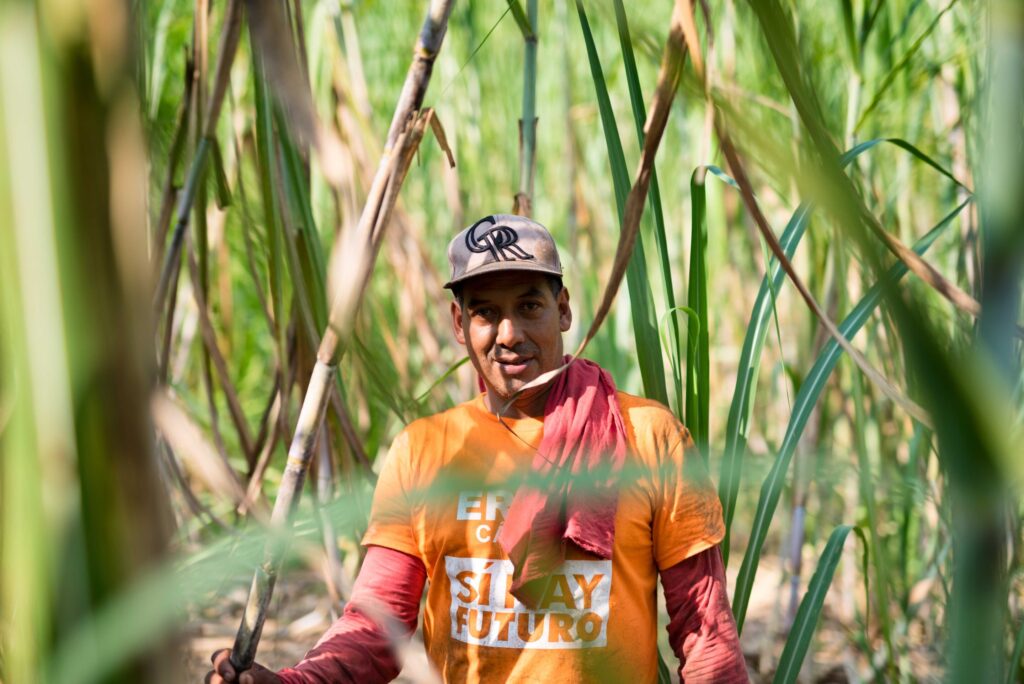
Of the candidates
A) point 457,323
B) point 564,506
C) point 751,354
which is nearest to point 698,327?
point 751,354

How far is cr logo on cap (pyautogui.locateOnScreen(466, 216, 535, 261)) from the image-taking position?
1039 millimetres

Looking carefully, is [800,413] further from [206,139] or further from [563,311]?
[206,139]

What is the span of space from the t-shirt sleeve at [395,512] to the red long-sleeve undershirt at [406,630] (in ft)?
0.04

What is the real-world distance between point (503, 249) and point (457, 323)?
0.12 meters

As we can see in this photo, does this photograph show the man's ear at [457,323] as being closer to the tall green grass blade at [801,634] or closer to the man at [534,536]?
the man at [534,536]

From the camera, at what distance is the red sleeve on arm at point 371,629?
1.01 metres

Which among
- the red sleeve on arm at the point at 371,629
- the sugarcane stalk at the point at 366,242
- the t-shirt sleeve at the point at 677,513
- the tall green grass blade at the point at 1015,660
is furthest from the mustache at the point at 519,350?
the tall green grass blade at the point at 1015,660

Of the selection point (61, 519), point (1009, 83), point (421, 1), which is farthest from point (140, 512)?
point (421, 1)

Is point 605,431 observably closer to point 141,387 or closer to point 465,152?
point 141,387

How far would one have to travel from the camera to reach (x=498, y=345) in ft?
3.43

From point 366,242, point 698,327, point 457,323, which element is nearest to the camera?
point 366,242

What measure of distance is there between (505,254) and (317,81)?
603 millimetres

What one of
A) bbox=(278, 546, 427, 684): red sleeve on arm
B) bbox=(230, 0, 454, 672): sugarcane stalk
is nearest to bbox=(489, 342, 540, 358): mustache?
bbox=(278, 546, 427, 684): red sleeve on arm

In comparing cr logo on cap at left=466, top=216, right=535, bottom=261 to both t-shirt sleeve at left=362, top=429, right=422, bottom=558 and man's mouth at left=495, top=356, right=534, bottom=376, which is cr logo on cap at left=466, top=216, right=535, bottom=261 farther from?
t-shirt sleeve at left=362, top=429, right=422, bottom=558
